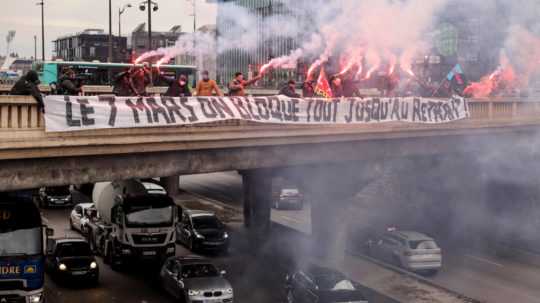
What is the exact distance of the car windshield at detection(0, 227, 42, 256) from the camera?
16.7 meters

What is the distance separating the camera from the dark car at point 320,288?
19.8 meters

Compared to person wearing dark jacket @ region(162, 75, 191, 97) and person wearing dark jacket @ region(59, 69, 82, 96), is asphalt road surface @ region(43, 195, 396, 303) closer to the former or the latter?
person wearing dark jacket @ region(162, 75, 191, 97)

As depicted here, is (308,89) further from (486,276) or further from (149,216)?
(486,276)

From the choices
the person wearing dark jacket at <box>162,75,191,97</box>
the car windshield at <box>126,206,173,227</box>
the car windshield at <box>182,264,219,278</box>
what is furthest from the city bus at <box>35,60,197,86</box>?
the person wearing dark jacket at <box>162,75,191,97</box>

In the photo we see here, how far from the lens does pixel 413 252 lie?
25.7 metres

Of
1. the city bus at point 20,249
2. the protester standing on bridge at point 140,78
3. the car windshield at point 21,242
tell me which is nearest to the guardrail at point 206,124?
the city bus at point 20,249

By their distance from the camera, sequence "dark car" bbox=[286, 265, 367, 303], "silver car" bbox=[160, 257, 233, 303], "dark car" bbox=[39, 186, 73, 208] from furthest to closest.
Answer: "dark car" bbox=[39, 186, 73, 208] < "silver car" bbox=[160, 257, 233, 303] < "dark car" bbox=[286, 265, 367, 303]

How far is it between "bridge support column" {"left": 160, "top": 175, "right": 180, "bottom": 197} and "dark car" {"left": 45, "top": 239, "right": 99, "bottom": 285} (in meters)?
15.6

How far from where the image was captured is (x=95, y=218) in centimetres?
3084

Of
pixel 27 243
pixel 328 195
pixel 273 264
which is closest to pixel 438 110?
pixel 328 195

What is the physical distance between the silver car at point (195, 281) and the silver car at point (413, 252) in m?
7.42

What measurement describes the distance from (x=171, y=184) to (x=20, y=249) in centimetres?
2680

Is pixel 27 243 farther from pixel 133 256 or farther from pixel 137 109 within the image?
pixel 133 256

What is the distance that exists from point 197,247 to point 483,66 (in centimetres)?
3928
